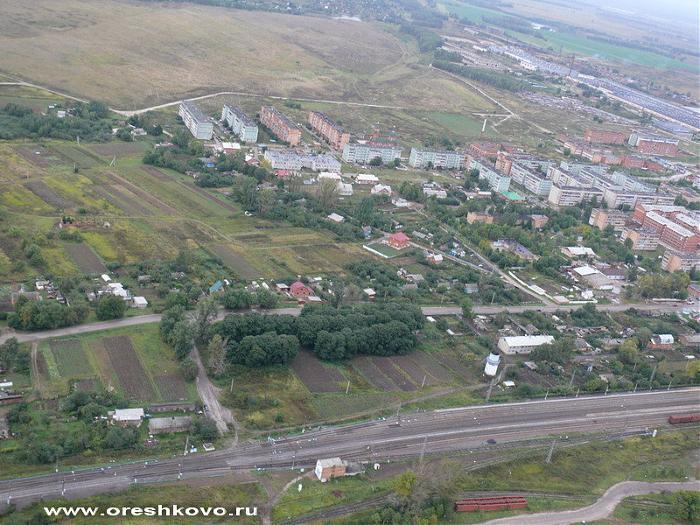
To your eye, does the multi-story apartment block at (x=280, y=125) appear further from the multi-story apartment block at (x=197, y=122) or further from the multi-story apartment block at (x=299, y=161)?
the multi-story apartment block at (x=197, y=122)

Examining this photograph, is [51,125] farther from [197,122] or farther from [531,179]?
[531,179]

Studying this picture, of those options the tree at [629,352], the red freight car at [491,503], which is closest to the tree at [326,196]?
the tree at [629,352]

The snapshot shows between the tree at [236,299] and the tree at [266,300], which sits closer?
the tree at [236,299]

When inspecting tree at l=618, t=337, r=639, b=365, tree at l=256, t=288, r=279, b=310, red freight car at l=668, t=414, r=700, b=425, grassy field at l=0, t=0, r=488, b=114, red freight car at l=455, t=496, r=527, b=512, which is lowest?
red freight car at l=668, t=414, r=700, b=425

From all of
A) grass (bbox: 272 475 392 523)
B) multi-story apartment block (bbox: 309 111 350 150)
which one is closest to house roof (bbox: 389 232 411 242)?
multi-story apartment block (bbox: 309 111 350 150)

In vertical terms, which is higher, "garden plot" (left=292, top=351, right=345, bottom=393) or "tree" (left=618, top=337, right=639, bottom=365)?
"tree" (left=618, top=337, right=639, bottom=365)

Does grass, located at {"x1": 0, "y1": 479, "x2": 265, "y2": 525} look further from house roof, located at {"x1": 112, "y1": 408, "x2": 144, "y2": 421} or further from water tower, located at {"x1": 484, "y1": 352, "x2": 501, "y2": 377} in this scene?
water tower, located at {"x1": 484, "y1": 352, "x2": 501, "y2": 377}

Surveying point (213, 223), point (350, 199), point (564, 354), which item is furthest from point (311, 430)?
point (350, 199)
